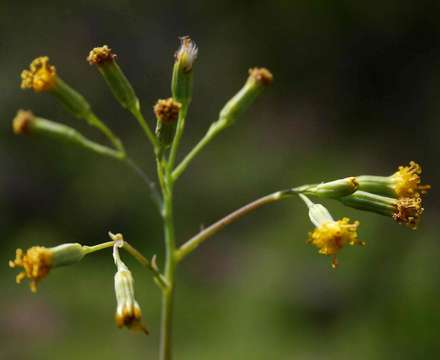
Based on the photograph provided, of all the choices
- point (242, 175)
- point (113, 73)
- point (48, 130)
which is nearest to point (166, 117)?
point (113, 73)

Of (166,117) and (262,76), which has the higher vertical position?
(262,76)

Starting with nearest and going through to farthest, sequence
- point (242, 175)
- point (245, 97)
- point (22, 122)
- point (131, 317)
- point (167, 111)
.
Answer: point (131, 317) < point (167, 111) < point (22, 122) < point (245, 97) < point (242, 175)

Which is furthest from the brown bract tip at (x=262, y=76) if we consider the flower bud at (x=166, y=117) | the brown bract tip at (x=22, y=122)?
the brown bract tip at (x=22, y=122)

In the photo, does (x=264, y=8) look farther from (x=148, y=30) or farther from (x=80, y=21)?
(x=80, y=21)

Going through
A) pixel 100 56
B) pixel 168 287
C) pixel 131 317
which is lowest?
pixel 131 317

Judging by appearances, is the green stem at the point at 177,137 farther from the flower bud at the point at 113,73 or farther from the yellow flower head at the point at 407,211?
the yellow flower head at the point at 407,211

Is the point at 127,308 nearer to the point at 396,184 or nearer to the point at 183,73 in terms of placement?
the point at 183,73
